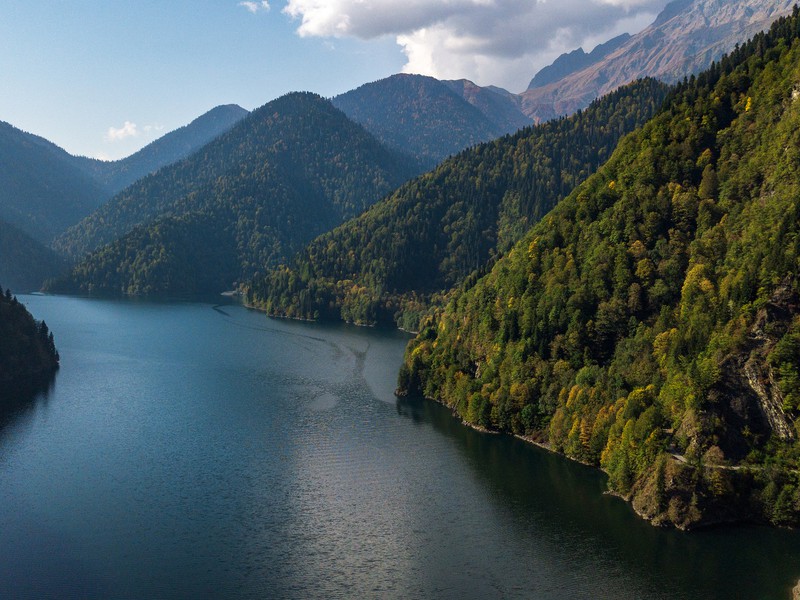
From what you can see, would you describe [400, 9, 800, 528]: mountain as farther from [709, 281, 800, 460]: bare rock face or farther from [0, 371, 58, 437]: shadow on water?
[0, 371, 58, 437]: shadow on water

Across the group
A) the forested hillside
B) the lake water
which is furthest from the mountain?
the forested hillside

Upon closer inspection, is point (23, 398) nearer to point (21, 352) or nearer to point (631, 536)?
point (21, 352)

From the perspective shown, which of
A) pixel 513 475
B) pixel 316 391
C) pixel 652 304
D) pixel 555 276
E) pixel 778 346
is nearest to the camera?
pixel 778 346

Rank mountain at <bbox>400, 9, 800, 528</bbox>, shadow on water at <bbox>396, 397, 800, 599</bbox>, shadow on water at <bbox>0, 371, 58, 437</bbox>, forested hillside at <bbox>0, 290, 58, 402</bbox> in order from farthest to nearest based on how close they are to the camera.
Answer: forested hillside at <bbox>0, 290, 58, 402</bbox>
shadow on water at <bbox>0, 371, 58, 437</bbox>
mountain at <bbox>400, 9, 800, 528</bbox>
shadow on water at <bbox>396, 397, 800, 599</bbox>

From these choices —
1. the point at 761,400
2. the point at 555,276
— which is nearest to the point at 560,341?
the point at 555,276

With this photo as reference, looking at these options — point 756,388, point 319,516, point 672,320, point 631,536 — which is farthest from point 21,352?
point 756,388

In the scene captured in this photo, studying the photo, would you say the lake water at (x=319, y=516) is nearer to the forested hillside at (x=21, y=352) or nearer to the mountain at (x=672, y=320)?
the mountain at (x=672, y=320)

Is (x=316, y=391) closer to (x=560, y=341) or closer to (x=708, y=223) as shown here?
(x=560, y=341)
